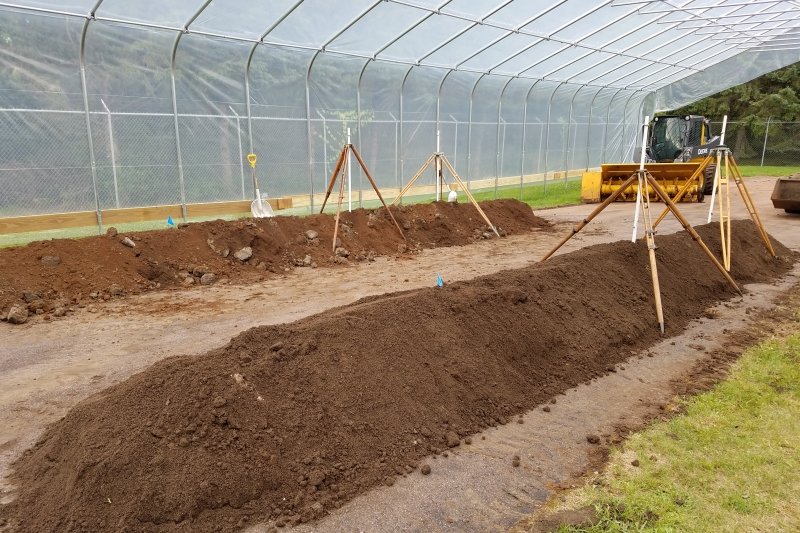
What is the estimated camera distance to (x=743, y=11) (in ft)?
53.0

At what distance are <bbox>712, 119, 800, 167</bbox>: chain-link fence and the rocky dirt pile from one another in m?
28.8

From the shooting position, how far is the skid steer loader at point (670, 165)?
54.3 feet

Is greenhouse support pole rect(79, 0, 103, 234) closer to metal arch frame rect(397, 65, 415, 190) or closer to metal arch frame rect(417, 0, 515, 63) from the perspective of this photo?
metal arch frame rect(397, 65, 415, 190)

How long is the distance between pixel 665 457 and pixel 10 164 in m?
11.0

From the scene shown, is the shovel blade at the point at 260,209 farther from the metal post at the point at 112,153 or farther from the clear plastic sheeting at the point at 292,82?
the metal post at the point at 112,153

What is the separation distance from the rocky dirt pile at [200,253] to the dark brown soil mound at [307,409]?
4.40 metres

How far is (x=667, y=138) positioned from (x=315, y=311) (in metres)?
18.7

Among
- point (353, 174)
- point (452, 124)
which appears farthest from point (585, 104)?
point (353, 174)

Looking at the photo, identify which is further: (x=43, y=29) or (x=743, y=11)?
(x=743, y=11)

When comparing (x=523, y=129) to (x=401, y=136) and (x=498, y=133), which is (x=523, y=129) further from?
(x=401, y=136)

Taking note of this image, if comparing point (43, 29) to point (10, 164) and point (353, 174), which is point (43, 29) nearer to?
point (10, 164)

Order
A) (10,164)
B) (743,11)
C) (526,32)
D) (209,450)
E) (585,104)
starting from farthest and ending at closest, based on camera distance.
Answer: (585,104), (743,11), (526,32), (10,164), (209,450)

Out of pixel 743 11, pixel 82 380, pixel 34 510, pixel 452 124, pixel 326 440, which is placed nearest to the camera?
pixel 34 510

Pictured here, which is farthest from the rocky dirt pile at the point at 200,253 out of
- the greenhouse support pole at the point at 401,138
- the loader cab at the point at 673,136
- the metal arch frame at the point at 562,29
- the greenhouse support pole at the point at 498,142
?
the loader cab at the point at 673,136
